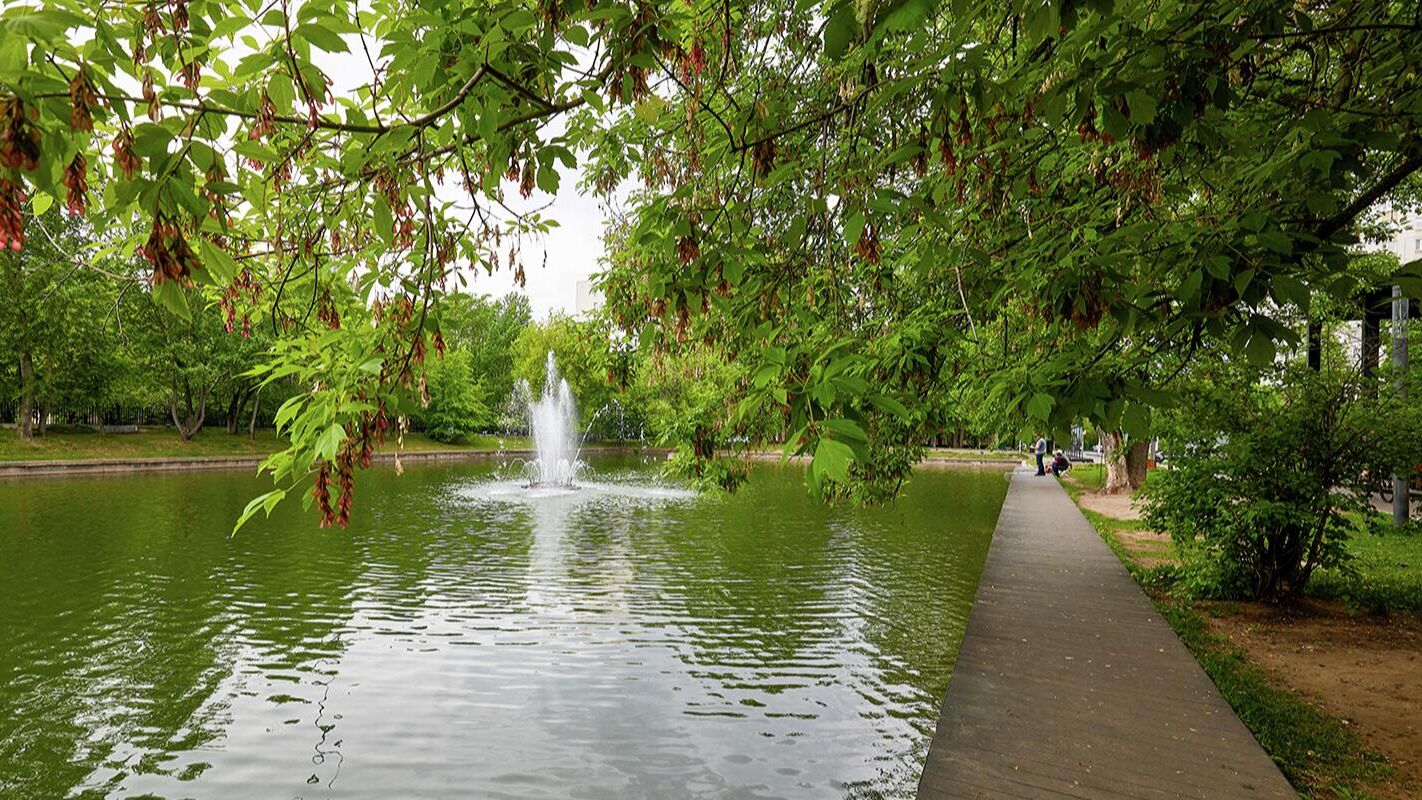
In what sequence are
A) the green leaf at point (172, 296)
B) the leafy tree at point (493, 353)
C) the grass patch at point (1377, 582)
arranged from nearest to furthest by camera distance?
1. the green leaf at point (172, 296)
2. the grass patch at point (1377, 582)
3. the leafy tree at point (493, 353)

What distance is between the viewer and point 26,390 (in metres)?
35.5

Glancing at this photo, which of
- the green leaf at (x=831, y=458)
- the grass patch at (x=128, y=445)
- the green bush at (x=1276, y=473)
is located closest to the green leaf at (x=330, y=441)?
the green leaf at (x=831, y=458)

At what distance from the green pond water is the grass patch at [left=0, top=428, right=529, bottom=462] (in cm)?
2354

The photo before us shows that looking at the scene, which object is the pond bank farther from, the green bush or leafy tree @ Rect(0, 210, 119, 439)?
the green bush

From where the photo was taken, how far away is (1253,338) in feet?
9.98

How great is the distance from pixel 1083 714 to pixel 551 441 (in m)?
32.2

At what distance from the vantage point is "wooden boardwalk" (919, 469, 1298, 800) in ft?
14.6

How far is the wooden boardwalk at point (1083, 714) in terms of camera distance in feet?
14.6

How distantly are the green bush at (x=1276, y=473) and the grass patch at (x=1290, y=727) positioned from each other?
4.42 ft

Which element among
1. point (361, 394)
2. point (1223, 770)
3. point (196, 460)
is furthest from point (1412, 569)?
point (196, 460)

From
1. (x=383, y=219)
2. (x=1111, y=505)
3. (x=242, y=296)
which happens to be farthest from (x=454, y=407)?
(x=383, y=219)

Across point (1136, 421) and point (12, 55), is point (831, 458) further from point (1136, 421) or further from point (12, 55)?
point (12, 55)

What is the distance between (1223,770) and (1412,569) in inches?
414

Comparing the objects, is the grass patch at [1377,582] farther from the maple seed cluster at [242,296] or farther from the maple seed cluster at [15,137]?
the maple seed cluster at [15,137]
